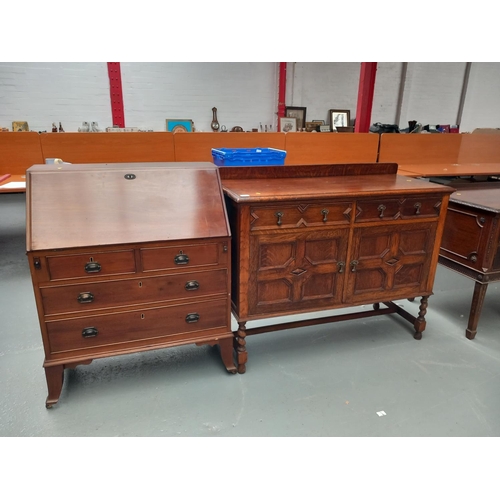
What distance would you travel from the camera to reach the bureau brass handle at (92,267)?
174 cm

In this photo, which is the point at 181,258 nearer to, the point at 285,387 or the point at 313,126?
the point at 285,387

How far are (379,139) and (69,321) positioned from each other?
4514 mm

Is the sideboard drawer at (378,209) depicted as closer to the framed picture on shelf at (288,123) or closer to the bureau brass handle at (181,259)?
the bureau brass handle at (181,259)

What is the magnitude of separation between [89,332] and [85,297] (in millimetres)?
186

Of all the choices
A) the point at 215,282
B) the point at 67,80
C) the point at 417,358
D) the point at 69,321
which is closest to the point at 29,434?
the point at 69,321

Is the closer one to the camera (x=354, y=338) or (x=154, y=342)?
(x=154, y=342)

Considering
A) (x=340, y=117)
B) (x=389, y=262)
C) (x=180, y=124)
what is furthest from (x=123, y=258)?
(x=340, y=117)

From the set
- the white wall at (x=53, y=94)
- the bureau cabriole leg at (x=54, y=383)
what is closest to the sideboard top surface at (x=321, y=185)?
the bureau cabriole leg at (x=54, y=383)

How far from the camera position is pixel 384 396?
201 centimetres

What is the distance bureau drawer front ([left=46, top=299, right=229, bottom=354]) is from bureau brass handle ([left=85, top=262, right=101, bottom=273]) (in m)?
0.24

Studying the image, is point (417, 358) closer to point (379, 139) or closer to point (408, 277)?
point (408, 277)

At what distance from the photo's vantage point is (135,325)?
6.28 ft

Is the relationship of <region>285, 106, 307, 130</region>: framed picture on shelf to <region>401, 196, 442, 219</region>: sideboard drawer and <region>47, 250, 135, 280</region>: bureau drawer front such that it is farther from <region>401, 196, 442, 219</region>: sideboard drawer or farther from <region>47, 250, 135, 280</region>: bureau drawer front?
<region>47, 250, 135, 280</region>: bureau drawer front

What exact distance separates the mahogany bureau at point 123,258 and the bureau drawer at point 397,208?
2.66 ft
